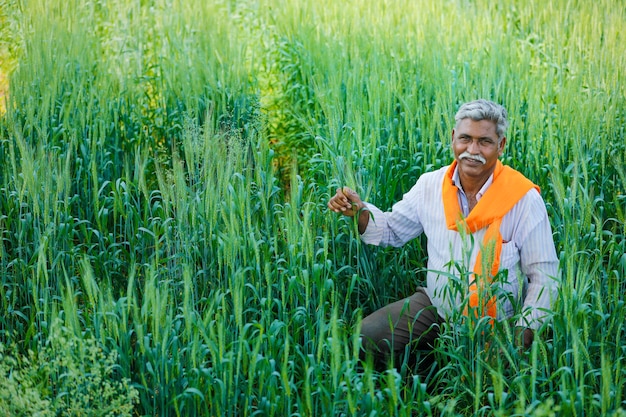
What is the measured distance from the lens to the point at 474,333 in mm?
3332

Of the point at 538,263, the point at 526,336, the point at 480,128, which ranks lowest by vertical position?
the point at 526,336

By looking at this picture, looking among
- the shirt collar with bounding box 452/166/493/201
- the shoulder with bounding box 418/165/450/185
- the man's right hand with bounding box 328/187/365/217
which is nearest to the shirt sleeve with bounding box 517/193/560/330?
the shirt collar with bounding box 452/166/493/201

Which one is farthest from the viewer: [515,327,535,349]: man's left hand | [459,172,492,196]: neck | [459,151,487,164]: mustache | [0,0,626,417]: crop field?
[459,172,492,196]: neck

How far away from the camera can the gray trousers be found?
3.86 meters

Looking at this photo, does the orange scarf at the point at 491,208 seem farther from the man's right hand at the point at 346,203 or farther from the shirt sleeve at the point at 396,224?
the man's right hand at the point at 346,203

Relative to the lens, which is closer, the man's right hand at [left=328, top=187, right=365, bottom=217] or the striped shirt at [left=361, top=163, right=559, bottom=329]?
the striped shirt at [left=361, top=163, right=559, bottom=329]

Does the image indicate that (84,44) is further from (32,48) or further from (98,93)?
(98,93)

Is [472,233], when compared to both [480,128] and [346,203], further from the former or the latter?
[346,203]

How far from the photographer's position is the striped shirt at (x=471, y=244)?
3598 millimetres

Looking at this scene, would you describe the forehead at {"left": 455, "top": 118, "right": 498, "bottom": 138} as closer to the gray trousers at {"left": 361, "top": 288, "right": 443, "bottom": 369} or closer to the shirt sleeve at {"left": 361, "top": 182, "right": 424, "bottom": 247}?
the shirt sleeve at {"left": 361, "top": 182, "right": 424, "bottom": 247}

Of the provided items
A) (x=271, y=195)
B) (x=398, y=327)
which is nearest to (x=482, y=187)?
(x=398, y=327)

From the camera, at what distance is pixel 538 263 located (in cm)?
373

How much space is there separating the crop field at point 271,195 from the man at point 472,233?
0.13m

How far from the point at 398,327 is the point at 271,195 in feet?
3.61
